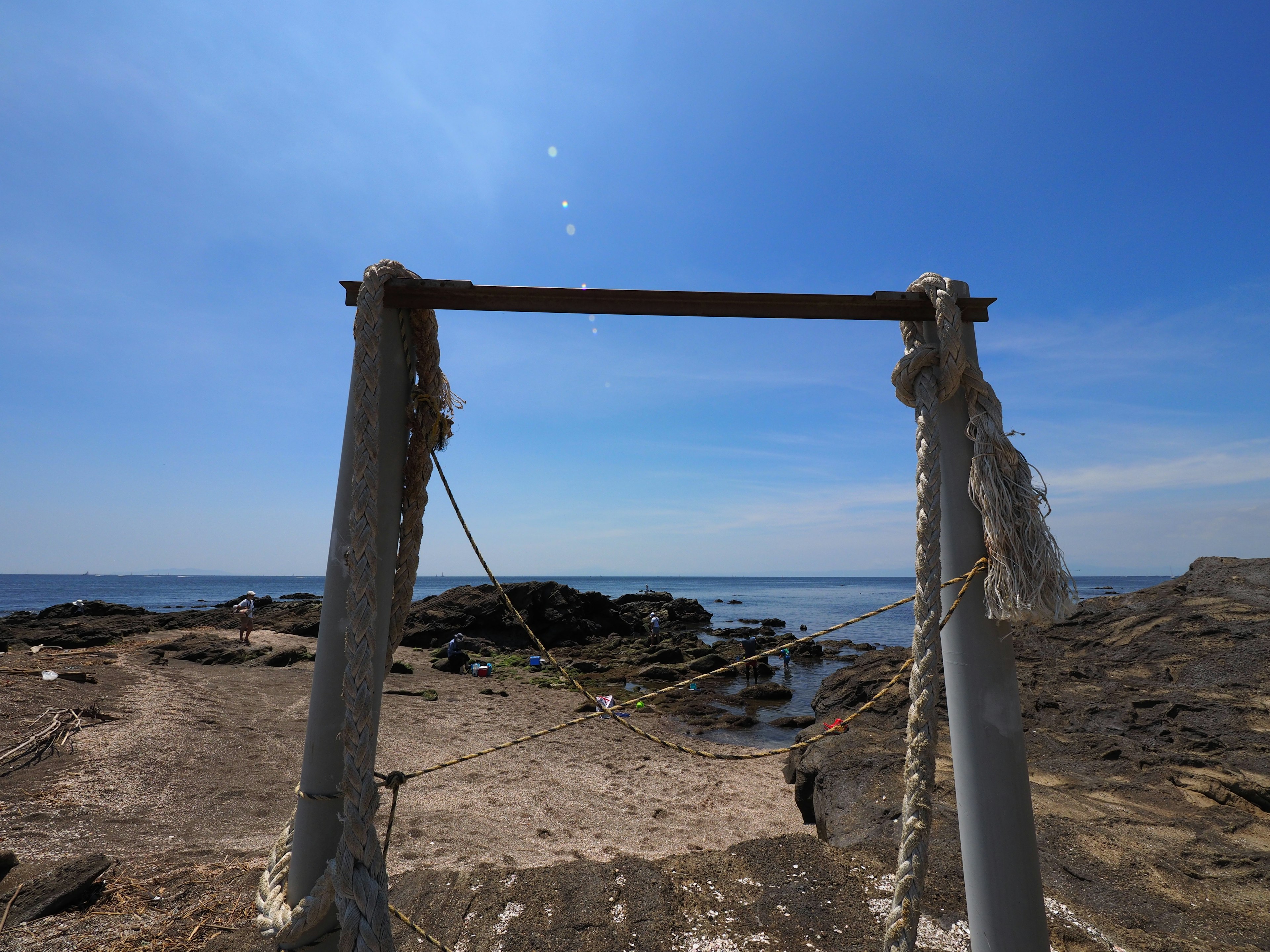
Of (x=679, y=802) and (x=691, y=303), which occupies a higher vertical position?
(x=691, y=303)

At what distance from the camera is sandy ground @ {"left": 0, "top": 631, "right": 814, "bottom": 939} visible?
445cm

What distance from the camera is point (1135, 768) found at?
4.56 meters

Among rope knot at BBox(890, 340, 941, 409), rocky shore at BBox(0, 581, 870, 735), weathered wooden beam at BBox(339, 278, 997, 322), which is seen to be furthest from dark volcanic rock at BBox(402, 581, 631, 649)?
rope knot at BBox(890, 340, 941, 409)

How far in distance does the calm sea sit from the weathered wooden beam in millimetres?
6174

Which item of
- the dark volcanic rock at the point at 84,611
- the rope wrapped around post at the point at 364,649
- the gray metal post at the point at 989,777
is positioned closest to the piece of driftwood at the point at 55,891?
the rope wrapped around post at the point at 364,649

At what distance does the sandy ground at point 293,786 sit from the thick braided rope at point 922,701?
7.05ft

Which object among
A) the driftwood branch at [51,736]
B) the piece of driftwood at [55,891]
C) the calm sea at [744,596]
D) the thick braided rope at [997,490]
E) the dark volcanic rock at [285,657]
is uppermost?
the thick braided rope at [997,490]

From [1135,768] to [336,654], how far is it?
612cm

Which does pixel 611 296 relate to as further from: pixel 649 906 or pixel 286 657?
pixel 286 657

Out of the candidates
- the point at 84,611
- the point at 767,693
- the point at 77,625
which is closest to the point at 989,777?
the point at 767,693

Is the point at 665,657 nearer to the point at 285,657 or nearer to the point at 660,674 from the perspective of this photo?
the point at 660,674

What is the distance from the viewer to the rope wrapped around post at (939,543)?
1522 mm

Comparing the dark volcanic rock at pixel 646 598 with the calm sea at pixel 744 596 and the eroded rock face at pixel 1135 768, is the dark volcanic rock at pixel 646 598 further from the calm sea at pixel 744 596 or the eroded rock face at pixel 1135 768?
the eroded rock face at pixel 1135 768

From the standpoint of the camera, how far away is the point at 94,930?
260 cm
